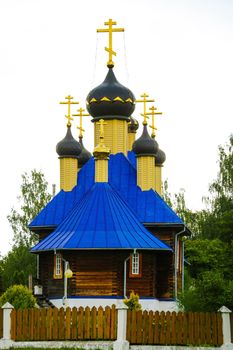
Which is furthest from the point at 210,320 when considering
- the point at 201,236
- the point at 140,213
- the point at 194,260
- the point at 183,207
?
the point at 183,207

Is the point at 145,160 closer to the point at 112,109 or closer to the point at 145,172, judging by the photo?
the point at 145,172

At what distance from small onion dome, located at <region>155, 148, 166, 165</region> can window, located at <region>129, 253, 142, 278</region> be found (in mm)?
7365

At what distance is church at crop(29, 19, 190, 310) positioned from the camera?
117ft

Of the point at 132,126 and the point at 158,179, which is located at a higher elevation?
the point at 132,126

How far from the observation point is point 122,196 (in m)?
38.7

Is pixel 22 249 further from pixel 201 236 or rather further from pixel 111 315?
pixel 111 315

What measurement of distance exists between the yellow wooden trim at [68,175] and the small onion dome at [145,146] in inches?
104

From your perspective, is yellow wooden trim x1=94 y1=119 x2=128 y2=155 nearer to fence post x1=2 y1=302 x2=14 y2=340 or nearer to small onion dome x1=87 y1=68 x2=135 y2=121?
small onion dome x1=87 y1=68 x2=135 y2=121

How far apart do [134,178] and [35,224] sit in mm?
4239

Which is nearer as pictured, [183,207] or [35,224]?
[35,224]

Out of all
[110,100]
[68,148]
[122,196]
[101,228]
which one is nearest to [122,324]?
[101,228]

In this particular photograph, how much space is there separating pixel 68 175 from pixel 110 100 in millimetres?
3391

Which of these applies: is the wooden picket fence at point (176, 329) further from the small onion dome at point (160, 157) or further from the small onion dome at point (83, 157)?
the small onion dome at point (83, 157)

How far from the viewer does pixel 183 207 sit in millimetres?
60062
